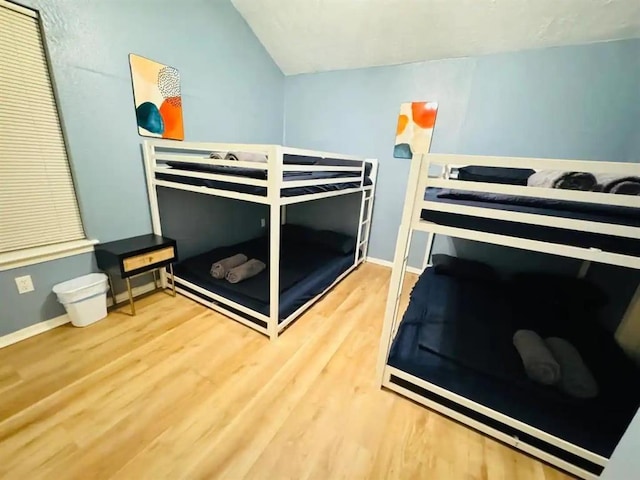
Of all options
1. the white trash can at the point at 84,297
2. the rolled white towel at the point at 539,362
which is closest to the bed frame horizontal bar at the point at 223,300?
the white trash can at the point at 84,297

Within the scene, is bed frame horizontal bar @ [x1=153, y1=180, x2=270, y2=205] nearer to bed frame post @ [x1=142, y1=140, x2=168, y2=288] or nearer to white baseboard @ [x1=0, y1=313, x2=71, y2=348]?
bed frame post @ [x1=142, y1=140, x2=168, y2=288]

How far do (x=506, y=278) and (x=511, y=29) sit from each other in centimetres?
218

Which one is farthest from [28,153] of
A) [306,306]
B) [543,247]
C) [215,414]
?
[543,247]

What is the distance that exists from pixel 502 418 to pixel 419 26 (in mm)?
2896

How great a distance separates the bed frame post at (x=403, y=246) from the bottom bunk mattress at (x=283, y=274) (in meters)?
0.77

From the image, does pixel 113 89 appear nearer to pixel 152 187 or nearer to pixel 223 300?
pixel 152 187

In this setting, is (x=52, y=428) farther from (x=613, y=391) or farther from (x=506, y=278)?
(x=506, y=278)

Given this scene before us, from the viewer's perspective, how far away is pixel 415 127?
2.71 m

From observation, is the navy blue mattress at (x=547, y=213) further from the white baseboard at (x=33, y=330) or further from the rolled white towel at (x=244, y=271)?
the white baseboard at (x=33, y=330)

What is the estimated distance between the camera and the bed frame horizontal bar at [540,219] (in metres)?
0.82

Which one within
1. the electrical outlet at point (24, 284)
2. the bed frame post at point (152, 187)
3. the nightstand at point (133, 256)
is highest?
the bed frame post at point (152, 187)

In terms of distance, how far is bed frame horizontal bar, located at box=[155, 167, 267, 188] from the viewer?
1514mm

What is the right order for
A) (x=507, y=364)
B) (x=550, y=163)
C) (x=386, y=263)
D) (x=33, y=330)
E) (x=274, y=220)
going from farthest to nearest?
1. (x=386, y=263)
2. (x=33, y=330)
3. (x=274, y=220)
4. (x=507, y=364)
5. (x=550, y=163)

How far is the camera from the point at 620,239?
2.95ft
